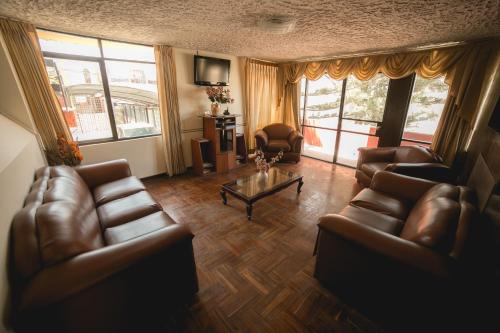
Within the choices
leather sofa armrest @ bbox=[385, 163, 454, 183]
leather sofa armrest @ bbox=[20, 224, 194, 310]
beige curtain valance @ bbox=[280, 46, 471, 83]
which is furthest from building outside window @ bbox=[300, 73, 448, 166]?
leather sofa armrest @ bbox=[20, 224, 194, 310]

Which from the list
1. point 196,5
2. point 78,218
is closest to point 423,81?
point 196,5

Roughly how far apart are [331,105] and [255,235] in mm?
3890

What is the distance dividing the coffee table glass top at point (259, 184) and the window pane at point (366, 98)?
2.44m

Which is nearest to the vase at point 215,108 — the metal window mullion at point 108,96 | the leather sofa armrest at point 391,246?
the metal window mullion at point 108,96

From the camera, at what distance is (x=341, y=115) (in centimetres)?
480

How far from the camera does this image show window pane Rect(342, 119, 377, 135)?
14.5 ft

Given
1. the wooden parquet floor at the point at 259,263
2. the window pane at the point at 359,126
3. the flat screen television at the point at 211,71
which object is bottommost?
the wooden parquet floor at the point at 259,263

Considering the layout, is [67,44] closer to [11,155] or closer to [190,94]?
[190,94]

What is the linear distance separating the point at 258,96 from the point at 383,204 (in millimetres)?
3963

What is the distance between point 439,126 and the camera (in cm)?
342

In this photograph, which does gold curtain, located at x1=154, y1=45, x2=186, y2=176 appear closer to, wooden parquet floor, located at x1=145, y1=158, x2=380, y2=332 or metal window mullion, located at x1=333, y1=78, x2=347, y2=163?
wooden parquet floor, located at x1=145, y1=158, x2=380, y2=332

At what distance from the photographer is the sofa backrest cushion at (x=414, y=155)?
310 cm

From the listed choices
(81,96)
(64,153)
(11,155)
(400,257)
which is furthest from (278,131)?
(11,155)

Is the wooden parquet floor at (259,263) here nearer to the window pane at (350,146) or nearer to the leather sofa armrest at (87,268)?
the leather sofa armrest at (87,268)
